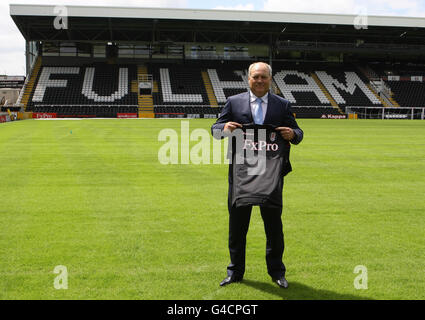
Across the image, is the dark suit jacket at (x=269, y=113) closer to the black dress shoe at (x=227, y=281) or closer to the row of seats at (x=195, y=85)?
the black dress shoe at (x=227, y=281)

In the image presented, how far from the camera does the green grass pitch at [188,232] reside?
4082 mm

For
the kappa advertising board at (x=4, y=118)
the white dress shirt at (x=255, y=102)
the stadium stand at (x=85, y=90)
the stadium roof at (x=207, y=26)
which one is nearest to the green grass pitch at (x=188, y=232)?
the white dress shirt at (x=255, y=102)

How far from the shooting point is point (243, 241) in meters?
4.18

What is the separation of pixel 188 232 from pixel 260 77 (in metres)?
2.61

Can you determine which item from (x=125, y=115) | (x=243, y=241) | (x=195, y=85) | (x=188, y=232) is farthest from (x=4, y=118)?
(x=243, y=241)

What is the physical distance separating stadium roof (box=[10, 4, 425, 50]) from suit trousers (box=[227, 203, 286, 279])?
42223 mm

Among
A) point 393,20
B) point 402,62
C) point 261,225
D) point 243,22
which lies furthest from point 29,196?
point 402,62

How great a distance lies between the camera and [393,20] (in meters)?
46.3

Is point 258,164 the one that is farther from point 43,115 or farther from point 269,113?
point 43,115

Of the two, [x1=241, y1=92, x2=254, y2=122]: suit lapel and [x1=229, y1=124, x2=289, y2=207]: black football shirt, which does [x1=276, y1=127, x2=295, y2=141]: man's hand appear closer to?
[x1=229, y1=124, x2=289, y2=207]: black football shirt

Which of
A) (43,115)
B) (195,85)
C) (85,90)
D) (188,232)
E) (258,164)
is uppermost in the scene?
(195,85)

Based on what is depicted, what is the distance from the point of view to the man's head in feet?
12.7

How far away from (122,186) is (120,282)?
15.6ft
